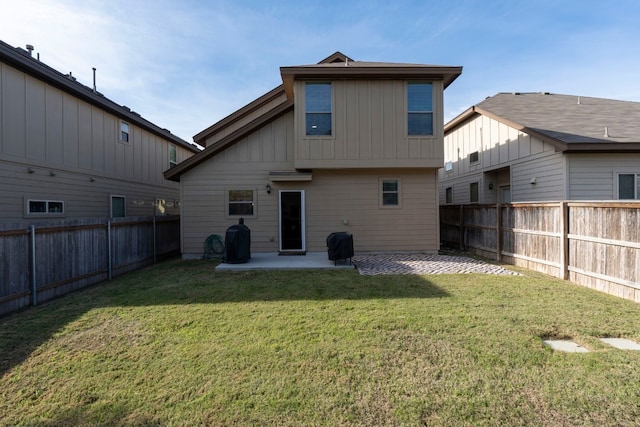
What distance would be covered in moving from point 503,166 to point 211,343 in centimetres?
1211

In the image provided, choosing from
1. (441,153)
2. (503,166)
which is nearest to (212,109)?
A: (441,153)

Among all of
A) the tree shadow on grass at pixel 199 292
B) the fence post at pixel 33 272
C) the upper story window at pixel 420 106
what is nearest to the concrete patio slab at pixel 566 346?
the tree shadow on grass at pixel 199 292

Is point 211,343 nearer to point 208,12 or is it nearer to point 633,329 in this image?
point 633,329

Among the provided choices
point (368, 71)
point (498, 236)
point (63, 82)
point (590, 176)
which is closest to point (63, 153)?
point (63, 82)

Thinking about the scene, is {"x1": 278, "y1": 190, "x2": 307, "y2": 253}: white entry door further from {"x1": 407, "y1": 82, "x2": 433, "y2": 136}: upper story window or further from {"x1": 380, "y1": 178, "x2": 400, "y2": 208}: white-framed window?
{"x1": 407, "y1": 82, "x2": 433, "y2": 136}: upper story window

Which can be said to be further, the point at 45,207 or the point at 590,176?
the point at 590,176

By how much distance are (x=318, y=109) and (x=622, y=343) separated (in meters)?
7.99

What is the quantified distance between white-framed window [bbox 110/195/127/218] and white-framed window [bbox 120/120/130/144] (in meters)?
2.23

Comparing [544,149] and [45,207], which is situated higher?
[544,149]

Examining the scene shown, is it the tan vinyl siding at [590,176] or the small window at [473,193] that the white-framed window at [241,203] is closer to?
the tan vinyl siding at [590,176]

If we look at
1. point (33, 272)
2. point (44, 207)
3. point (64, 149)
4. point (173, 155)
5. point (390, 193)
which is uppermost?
point (173, 155)

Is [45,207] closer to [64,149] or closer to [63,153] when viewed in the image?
[63,153]

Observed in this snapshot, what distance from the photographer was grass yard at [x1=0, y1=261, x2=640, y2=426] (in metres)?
2.33

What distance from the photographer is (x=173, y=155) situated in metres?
15.9
